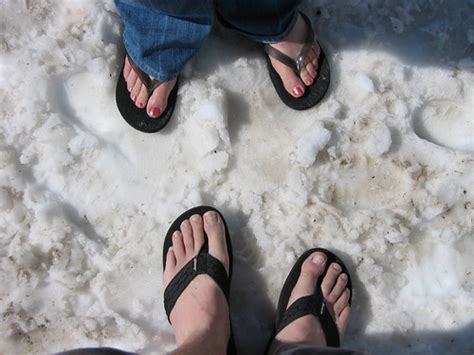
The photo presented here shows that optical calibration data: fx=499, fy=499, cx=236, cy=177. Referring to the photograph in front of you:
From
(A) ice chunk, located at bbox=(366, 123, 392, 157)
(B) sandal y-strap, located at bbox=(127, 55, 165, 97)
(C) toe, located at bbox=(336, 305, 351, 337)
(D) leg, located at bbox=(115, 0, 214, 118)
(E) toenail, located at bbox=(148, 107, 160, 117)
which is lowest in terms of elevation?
(C) toe, located at bbox=(336, 305, 351, 337)

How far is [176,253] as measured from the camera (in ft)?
4.64

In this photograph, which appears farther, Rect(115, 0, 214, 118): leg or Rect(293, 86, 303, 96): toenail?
Rect(293, 86, 303, 96): toenail

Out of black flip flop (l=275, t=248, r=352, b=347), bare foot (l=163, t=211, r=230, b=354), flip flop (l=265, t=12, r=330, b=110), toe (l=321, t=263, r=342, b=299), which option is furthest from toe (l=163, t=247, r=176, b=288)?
flip flop (l=265, t=12, r=330, b=110)

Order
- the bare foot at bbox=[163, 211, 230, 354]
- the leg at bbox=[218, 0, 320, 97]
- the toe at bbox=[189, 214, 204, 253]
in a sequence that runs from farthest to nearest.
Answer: the toe at bbox=[189, 214, 204, 253]
the bare foot at bbox=[163, 211, 230, 354]
the leg at bbox=[218, 0, 320, 97]

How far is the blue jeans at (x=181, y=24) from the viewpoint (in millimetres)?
1079

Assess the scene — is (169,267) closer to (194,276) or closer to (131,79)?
(194,276)

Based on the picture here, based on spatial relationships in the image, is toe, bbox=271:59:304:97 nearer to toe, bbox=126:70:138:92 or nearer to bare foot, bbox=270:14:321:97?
bare foot, bbox=270:14:321:97

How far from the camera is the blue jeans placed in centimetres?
108

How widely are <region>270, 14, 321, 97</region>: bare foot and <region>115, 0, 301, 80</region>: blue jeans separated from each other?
0.10 m

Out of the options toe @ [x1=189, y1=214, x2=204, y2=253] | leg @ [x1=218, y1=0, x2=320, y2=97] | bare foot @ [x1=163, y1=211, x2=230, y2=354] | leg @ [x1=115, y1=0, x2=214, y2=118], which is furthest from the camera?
toe @ [x1=189, y1=214, x2=204, y2=253]

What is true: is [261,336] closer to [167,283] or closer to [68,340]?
[167,283]

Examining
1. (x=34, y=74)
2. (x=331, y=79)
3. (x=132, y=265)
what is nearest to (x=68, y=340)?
(x=132, y=265)

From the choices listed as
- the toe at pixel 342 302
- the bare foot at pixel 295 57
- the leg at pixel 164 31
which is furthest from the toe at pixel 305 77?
the toe at pixel 342 302

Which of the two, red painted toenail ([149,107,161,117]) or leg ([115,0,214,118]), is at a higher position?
leg ([115,0,214,118])
